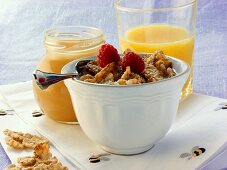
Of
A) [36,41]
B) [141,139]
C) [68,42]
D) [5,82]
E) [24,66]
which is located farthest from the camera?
[36,41]

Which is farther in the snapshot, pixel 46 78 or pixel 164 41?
pixel 164 41

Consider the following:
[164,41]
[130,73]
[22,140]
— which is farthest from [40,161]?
[164,41]

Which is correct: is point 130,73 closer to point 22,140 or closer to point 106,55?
point 106,55

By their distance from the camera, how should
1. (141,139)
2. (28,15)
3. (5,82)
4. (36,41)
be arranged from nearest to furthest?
(141,139)
(5,82)
(36,41)
(28,15)

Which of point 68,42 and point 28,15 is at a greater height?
point 68,42

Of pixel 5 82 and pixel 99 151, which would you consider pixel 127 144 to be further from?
pixel 5 82

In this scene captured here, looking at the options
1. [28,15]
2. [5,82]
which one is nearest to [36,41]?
[28,15]

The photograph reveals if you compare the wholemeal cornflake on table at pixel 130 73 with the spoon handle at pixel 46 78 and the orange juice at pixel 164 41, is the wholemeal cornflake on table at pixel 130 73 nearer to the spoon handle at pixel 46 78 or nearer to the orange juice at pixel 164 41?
the spoon handle at pixel 46 78
